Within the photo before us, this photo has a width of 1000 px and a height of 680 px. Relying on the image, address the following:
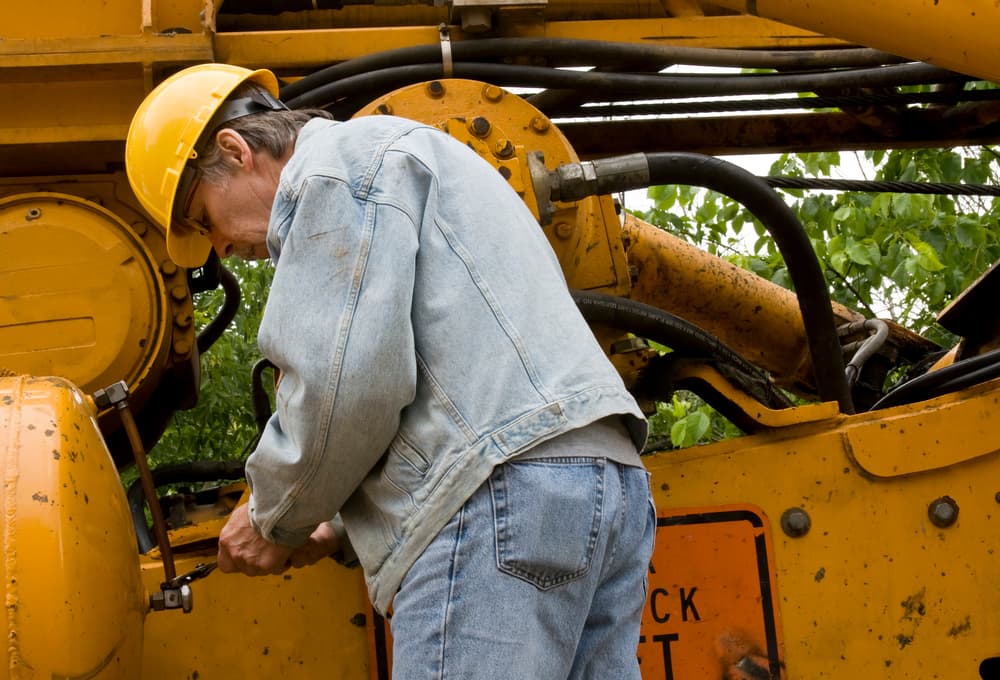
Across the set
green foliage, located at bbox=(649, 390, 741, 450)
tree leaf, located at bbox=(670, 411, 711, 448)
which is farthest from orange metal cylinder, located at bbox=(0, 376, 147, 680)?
tree leaf, located at bbox=(670, 411, 711, 448)

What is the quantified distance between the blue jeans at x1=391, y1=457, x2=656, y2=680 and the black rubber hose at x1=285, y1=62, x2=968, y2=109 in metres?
1.10

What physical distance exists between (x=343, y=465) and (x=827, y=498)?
3.74 feet

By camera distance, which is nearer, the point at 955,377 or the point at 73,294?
the point at 73,294

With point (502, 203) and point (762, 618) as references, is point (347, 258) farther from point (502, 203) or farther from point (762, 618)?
point (762, 618)

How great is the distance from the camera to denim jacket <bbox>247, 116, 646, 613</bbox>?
1536 mm

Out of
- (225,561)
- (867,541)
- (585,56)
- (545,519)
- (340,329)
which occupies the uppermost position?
(585,56)

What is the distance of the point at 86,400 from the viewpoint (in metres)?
2.07

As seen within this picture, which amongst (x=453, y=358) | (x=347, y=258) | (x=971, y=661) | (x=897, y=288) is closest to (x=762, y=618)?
(x=971, y=661)

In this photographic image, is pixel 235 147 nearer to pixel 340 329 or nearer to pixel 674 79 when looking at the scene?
pixel 340 329

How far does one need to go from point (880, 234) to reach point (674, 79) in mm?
2443

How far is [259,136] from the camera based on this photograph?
1819mm

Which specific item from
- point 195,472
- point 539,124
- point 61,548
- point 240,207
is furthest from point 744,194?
point 61,548

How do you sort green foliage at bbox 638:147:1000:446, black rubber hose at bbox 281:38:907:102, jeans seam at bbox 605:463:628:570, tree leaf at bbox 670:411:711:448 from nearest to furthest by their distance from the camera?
jeans seam at bbox 605:463:628:570, black rubber hose at bbox 281:38:907:102, tree leaf at bbox 670:411:711:448, green foliage at bbox 638:147:1000:446

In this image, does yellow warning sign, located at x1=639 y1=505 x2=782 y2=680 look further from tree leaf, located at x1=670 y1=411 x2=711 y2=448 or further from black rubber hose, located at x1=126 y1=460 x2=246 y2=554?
tree leaf, located at x1=670 y1=411 x2=711 y2=448
